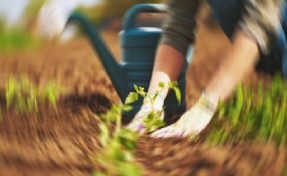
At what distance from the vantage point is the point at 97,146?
135cm

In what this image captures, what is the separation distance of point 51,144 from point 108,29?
13.9 ft

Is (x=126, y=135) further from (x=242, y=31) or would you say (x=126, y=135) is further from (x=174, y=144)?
(x=242, y=31)

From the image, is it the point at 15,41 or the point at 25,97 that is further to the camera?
the point at 15,41

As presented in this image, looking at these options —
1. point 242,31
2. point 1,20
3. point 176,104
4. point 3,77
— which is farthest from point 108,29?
point 242,31

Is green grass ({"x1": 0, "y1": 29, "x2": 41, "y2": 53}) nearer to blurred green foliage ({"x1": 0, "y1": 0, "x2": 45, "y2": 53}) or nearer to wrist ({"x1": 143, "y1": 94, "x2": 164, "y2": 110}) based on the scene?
blurred green foliage ({"x1": 0, "y1": 0, "x2": 45, "y2": 53})

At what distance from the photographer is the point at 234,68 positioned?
4.96 ft

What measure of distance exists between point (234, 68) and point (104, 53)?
54cm

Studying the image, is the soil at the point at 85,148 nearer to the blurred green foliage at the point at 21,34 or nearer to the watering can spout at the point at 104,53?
the watering can spout at the point at 104,53

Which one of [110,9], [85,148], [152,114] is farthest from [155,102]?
[110,9]

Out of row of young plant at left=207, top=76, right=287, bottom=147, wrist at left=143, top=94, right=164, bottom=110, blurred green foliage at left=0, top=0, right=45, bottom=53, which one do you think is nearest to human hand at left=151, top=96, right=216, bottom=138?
row of young plant at left=207, top=76, right=287, bottom=147

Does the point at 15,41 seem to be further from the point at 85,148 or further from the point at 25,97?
the point at 85,148

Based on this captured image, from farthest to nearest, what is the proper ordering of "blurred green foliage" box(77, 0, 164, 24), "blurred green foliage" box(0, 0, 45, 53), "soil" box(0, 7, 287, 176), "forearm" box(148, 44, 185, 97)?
"blurred green foliage" box(77, 0, 164, 24) < "blurred green foliage" box(0, 0, 45, 53) < "forearm" box(148, 44, 185, 97) < "soil" box(0, 7, 287, 176)

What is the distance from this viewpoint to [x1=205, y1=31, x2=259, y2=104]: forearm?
1.51 meters

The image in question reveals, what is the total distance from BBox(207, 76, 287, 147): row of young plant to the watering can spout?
505 millimetres
